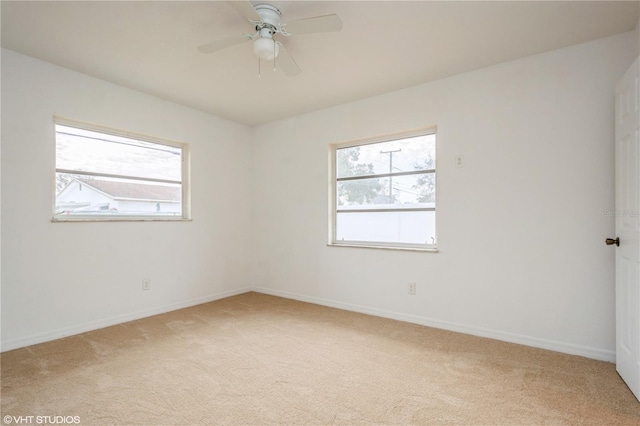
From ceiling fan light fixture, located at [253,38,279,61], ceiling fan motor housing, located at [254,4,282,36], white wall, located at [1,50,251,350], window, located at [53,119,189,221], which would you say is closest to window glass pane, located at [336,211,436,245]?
white wall, located at [1,50,251,350]

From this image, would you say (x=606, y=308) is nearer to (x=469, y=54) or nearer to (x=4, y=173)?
(x=469, y=54)

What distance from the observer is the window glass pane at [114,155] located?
3215mm

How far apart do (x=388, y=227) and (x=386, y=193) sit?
411mm

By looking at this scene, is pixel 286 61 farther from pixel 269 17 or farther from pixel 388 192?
pixel 388 192

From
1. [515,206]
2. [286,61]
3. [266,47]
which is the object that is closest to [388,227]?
[515,206]

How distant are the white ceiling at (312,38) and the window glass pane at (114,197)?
1.09m

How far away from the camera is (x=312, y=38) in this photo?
2541 millimetres

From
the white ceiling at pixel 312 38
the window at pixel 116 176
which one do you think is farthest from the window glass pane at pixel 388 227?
the window at pixel 116 176

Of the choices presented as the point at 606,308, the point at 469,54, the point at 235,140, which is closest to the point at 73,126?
the point at 235,140

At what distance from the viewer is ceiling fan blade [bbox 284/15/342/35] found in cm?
197

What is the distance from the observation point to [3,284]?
2.72 metres

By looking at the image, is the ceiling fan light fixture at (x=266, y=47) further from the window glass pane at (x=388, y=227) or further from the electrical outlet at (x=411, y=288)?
the electrical outlet at (x=411, y=288)

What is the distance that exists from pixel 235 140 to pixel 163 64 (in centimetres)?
185

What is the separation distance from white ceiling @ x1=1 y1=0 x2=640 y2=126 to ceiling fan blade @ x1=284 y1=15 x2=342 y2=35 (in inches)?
7.7
